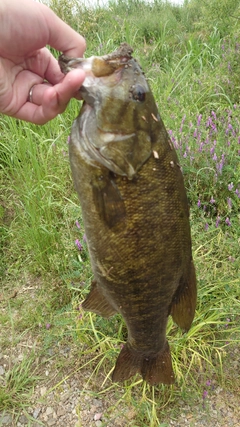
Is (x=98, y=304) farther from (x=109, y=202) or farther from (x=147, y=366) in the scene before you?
(x=109, y=202)

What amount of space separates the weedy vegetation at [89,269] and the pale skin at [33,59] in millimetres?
1083

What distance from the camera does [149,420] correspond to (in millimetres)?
2176

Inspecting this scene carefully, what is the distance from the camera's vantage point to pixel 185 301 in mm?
1518

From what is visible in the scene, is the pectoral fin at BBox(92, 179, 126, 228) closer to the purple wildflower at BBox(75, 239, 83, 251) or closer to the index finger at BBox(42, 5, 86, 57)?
the index finger at BBox(42, 5, 86, 57)

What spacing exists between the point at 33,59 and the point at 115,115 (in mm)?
701

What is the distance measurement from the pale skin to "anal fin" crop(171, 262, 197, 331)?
2.51 ft

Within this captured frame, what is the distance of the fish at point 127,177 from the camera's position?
127 centimetres

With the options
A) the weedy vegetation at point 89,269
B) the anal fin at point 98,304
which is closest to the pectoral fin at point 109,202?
the anal fin at point 98,304

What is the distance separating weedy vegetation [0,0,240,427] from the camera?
229 cm

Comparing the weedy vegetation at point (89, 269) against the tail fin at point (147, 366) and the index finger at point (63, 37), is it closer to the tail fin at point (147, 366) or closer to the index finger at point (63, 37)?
the tail fin at point (147, 366)

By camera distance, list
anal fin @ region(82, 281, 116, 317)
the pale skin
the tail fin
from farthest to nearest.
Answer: the tail fin
anal fin @ region(82, 281, 116, 317)
the pale skin

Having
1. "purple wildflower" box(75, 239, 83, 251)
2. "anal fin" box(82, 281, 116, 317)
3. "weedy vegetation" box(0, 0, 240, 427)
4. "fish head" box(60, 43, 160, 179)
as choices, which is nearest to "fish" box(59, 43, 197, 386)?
"fish head" box(60, 43, 160, 179)

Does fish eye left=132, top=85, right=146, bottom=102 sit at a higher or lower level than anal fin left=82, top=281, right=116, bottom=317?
higher

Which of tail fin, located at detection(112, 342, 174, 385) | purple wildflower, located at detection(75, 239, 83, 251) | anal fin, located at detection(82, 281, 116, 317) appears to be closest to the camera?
anal fin, located at detection(82, 281, 116, 317)
